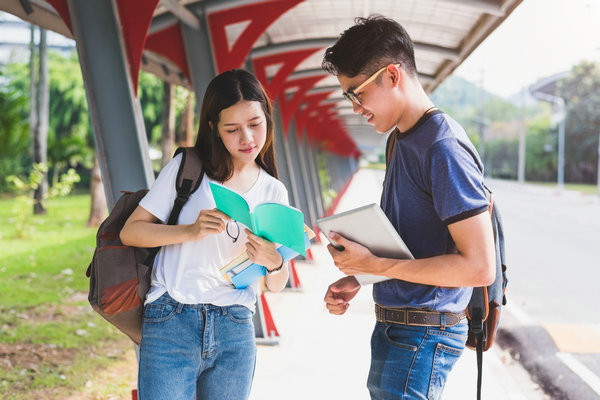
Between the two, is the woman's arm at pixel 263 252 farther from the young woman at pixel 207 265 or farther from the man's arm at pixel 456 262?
the man's arm at pixel 456 262

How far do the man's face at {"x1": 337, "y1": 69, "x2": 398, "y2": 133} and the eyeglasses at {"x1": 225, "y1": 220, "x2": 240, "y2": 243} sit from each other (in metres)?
0.61

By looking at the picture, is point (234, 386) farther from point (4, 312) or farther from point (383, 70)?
point (4, 312)

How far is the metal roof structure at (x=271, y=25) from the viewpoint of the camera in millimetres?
4168

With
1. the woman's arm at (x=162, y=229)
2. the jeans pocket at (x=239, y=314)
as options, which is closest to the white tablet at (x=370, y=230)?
the woman's arm at (x=162, y=229)

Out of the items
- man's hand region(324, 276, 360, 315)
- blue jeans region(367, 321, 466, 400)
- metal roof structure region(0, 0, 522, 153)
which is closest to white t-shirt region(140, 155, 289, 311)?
man's hand region(324, 276, 360, 315)

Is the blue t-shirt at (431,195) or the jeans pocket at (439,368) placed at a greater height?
the blue t-shirt at (431,195)

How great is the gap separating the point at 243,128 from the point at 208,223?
39 cm

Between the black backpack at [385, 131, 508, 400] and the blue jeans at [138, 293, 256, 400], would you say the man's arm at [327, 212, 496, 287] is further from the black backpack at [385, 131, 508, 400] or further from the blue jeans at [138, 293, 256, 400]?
the blue jeans at [138, 293, 256, 400]

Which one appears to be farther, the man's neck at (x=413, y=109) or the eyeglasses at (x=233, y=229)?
the eyeglasses at (x=233, y=229)

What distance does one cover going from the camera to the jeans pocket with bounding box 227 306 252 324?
6.86ft

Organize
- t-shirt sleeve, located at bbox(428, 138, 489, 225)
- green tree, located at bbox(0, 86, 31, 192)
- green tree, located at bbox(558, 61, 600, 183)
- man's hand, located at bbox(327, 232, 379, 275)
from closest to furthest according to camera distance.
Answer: t-shirt sleeve, located at bbox(428, 138, 489, 225) < man's hand, located at bbox(327, 232, 379, 275) < green tree, located at bbox(0, 86, 31, 192) < green tree, located at bbox(558, 61, 600, 183)

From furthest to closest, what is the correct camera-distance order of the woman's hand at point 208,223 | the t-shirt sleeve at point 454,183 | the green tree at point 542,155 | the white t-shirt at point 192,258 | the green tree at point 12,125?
the green tree at point 542,155 → the green tree at point 12,125 → the white t-shirt at point 192,258 → the woman's hand at point 208,223 → the t-shirt sleeve at point 454,183

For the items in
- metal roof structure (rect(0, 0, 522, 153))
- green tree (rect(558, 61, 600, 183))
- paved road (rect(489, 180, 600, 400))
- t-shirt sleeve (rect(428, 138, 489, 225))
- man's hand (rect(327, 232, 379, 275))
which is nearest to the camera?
t-shirt sleeve (rect(428, 138, 489, 225))

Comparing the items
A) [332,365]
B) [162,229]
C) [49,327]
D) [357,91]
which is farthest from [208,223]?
[49,327]
